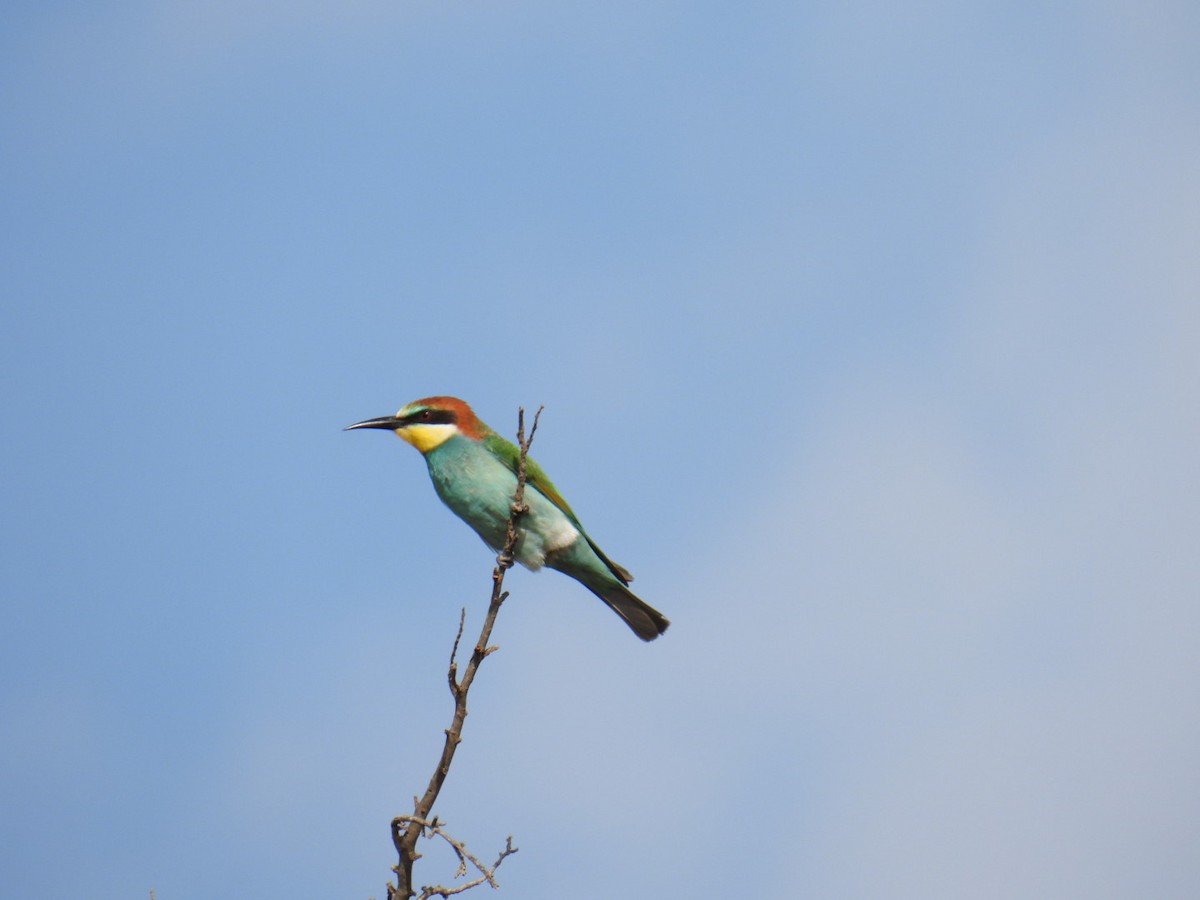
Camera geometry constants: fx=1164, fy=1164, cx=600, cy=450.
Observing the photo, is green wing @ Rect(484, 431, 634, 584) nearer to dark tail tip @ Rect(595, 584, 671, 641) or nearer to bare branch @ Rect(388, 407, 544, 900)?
dark tail tip @ Rect(595, 584, 671, 641)

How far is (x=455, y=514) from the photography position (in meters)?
6.71

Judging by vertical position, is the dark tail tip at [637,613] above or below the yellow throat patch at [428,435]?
below

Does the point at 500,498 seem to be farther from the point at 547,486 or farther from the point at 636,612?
the point at 636,612

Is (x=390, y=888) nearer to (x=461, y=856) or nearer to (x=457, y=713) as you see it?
(x=461, y=856)

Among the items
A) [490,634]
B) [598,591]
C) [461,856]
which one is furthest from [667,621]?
[461,856]

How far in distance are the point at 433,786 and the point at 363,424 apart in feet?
11.9

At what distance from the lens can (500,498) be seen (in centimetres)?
641

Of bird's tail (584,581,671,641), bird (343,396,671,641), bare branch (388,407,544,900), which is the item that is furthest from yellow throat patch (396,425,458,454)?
bare branch (388,407,544,900)

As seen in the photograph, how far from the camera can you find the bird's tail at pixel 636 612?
6.64 meters

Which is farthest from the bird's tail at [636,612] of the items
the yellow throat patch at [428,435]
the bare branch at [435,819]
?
the bare branch at [435,819]

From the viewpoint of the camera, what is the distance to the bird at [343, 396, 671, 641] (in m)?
6.39

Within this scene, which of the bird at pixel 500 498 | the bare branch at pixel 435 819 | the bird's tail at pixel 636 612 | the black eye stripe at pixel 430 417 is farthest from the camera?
the black eye stripe at pixel 430 417

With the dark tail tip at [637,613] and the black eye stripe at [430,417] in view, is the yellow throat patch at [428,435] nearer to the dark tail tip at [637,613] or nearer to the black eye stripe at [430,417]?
the black eye stripe at [430,417]

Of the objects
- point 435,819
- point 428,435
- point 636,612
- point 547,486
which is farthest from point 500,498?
point 435,819
